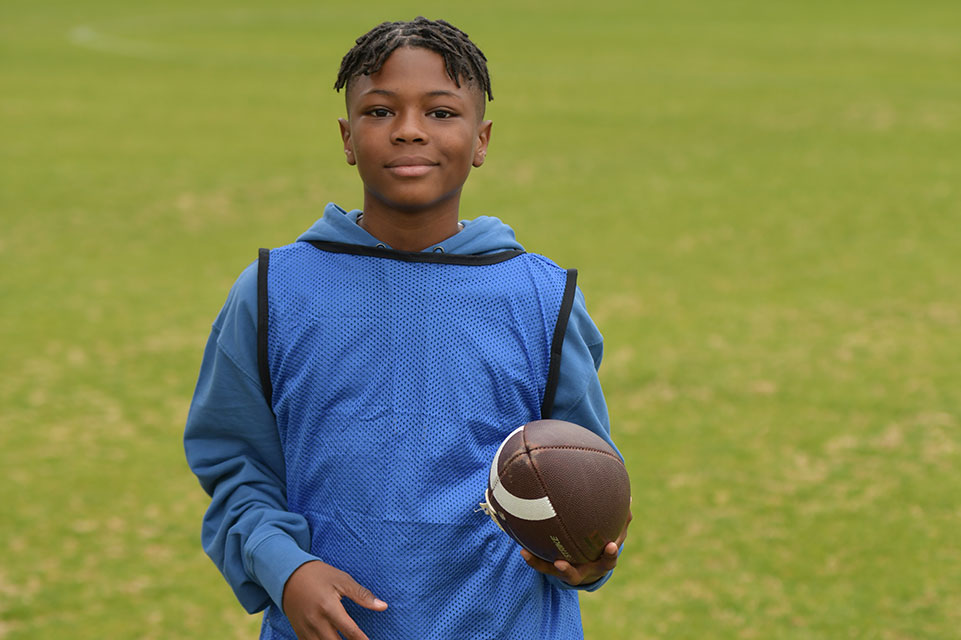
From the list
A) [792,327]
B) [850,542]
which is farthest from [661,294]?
[850,542]

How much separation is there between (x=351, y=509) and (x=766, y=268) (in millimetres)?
7195

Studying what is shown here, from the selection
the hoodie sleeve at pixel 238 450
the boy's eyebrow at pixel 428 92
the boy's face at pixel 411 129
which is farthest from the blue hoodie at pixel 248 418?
the boy's eyebrow at pixel 428 92

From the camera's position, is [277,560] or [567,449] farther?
[567,449]

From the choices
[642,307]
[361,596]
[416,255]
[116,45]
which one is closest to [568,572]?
[361,596]

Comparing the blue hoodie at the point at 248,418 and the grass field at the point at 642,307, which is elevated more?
the blue hoodie at the point at 248,418

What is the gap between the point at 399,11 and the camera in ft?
99.3

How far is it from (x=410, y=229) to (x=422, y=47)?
0.99 feet

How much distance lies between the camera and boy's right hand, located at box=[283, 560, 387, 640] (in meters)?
1.84

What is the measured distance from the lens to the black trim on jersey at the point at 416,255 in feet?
6.52

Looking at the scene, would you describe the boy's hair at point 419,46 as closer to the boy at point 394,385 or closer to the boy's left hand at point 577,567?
the boy at point 394,385

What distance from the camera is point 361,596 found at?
186 centimetres

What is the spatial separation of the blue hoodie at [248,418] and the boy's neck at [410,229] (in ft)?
0.07

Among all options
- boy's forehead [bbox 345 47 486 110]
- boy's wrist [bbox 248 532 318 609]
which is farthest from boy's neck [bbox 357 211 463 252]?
boy's wrist [bbox 248 532 318 609]

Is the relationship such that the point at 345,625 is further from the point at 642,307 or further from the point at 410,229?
the point at 642,307
